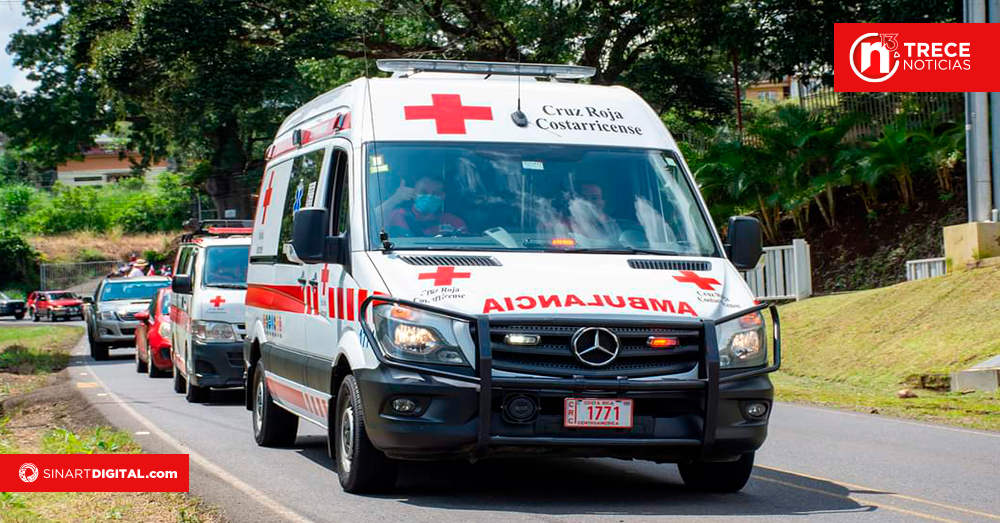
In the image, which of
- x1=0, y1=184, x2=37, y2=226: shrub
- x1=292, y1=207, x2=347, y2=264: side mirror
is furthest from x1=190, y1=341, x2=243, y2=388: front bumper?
x1=0, y1=184, x2=37, y2=226: shrub

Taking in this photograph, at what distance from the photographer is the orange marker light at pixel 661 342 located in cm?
779

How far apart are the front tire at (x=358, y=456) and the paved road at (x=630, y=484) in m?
0.10

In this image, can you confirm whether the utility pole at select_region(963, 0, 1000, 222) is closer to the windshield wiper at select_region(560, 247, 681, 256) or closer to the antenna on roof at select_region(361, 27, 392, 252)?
the windshield wiper at select_region(560, 247, 681, 256)

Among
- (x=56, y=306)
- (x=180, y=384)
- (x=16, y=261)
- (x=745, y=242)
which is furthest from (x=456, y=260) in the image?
(x=16, y=261)

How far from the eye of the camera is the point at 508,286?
25.7 ft

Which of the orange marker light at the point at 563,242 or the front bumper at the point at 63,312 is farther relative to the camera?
the front bumper at the point at 63,312

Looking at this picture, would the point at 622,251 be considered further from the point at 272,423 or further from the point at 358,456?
the point at 272,423

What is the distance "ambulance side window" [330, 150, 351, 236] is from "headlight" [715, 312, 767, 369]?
269cm

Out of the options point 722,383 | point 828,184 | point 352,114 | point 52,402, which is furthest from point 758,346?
point 828,184

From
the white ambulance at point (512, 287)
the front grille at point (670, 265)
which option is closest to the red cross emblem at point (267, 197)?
the white ambulance at point (512, 287)

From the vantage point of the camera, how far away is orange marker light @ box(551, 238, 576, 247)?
8.59 metres

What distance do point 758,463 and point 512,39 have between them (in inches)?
932

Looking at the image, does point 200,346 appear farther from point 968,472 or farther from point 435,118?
point 968,472

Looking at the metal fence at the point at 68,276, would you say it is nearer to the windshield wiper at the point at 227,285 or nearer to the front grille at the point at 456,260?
the windshield wiper at the point at 227,285
